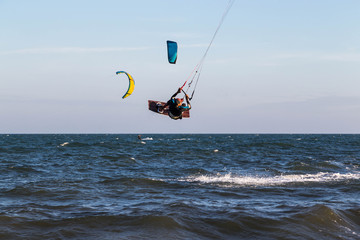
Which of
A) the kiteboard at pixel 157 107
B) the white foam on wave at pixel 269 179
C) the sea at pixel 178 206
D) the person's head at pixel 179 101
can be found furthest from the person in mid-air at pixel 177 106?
the white foam on wave at pixel 269 179

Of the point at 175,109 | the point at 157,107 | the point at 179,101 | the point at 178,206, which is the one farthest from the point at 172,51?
the point at 178,206

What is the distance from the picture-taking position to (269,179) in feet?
64.6

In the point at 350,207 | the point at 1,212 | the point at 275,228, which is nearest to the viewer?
the point at 275,228

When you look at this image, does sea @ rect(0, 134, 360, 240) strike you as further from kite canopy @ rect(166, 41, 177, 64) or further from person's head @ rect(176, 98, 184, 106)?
kite canopy @ rect(166, 41, 177, 64)

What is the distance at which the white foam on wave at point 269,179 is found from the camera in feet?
60.6

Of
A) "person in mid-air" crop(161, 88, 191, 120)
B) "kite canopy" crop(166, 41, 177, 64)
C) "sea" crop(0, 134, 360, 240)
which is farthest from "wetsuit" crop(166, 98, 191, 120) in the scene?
"sea" crop(0, 134, 360, 240)

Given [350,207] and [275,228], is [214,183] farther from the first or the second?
[275,228]

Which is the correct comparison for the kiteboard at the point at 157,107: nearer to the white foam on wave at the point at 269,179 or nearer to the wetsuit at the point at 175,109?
the wetsuit at the point at 175,109

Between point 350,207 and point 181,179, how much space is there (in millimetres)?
8959

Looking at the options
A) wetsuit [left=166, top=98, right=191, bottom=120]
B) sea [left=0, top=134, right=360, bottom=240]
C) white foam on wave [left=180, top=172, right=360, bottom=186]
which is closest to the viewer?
sea [left=0, top=134, right=360, bottom=240]

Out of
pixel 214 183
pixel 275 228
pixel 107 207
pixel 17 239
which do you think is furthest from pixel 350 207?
pixel 17 239

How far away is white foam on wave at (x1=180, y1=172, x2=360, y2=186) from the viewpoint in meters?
18.5

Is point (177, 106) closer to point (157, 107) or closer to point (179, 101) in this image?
point (179, 101)

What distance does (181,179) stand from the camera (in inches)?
765
